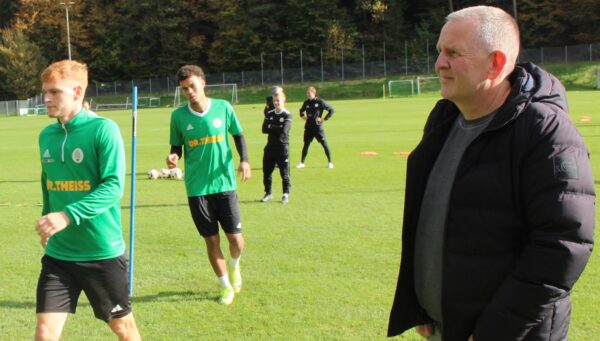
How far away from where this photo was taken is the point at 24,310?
18.8ft

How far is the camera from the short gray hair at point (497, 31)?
2.20 meters

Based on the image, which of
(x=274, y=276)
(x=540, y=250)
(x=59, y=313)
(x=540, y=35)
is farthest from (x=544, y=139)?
(x=540, y=35)

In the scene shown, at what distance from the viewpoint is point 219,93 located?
63594 mm

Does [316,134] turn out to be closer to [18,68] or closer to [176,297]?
[176,297]

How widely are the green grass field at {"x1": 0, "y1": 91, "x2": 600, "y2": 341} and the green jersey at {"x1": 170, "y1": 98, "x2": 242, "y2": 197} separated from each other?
3.50 ft

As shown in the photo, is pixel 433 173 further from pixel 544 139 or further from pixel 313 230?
pixel 313 230

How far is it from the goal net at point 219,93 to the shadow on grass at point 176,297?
52640 millimetres

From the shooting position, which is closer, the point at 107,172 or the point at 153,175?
the point at 107,172

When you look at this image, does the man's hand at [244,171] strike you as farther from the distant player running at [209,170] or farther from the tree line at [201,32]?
the tree line at [201,32]

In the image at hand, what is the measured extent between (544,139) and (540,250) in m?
0.36

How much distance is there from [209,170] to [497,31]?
412cm

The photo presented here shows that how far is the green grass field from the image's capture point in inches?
204

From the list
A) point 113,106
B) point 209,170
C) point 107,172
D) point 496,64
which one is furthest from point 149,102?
point 496,64

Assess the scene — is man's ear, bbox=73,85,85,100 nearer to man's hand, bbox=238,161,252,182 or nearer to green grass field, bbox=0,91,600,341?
green grass field, bbox=0,91,600,341
